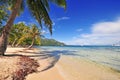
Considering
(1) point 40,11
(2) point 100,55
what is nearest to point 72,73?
(1) point 40,11

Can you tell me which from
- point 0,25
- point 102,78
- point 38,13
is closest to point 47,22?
point 38,13

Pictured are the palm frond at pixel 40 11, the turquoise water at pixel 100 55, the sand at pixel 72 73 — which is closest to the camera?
the sand at pixel 72 73

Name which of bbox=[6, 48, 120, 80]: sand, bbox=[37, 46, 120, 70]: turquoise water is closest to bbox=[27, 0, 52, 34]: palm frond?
bbox=[6, 48, 120, 80]: sand

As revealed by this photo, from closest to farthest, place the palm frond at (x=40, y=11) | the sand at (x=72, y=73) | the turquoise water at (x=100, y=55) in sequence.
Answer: the sand at (x=72, y=73)
the palm frond at (x=40, y=11)
the turquoise water at (x=100, y=55)

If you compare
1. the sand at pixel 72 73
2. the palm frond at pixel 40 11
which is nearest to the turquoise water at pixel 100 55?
the sand at pixel 72 73

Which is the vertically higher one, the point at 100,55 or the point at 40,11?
the point at 40,11

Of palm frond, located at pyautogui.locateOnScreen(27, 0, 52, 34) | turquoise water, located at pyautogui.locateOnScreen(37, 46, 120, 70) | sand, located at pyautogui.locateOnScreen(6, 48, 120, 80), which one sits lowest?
sand, located at pyautogui.locateOnScreen(6, 48, 120, 80)

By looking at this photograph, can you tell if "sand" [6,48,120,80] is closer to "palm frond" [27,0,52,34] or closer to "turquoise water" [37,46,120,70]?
"turquoise water" [37,46,120,70]

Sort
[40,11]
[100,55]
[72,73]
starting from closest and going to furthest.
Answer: [72,73] < [40,11] < [100,55]

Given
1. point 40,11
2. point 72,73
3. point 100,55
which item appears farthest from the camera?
point 100,55

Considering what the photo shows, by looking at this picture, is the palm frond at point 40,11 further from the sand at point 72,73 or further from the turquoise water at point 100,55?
the turquoise water at point 100,55

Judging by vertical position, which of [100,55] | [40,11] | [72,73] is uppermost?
[40,11]

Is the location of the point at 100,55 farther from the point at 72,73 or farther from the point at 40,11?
the point at 72,73

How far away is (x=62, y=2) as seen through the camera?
1546cm
